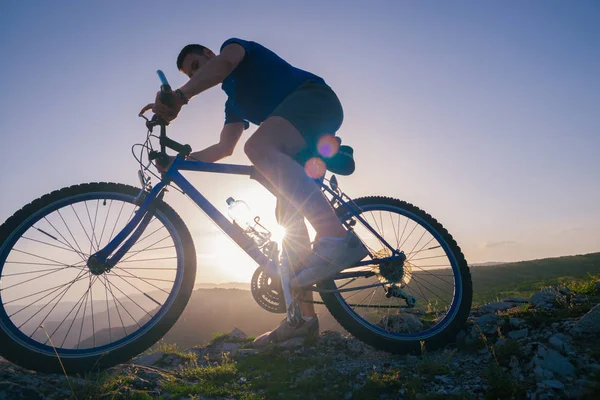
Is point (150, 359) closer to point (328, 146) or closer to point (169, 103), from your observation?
point (169, 103)

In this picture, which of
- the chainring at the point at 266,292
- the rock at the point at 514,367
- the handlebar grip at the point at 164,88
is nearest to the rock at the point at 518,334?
the rock at the point at 514,367

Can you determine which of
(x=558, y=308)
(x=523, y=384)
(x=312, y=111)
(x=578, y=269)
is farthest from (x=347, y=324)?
(x=578, y=269)

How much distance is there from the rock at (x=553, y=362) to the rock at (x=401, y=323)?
4.30ft

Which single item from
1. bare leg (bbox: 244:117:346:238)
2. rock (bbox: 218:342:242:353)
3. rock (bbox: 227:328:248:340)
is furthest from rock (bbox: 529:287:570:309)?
rock (bbox: 227:328:248:340)

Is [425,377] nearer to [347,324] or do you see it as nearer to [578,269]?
[347,324]

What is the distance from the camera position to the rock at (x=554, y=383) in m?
1.82

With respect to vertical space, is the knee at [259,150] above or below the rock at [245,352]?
above

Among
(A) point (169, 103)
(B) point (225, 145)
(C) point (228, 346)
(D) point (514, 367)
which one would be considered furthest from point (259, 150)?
(C) point (228, 346)

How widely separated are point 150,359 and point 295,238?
2.66 meters

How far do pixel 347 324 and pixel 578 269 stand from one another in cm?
4689

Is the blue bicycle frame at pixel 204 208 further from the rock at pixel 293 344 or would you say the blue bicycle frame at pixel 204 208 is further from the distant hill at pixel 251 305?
the distant hill at pixel 251 305

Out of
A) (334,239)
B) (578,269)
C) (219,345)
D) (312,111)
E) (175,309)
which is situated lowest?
(578,269)

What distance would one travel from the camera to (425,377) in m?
2.39

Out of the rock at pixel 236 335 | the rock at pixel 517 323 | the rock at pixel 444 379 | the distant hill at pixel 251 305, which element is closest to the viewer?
the rock at pixel 444 379
